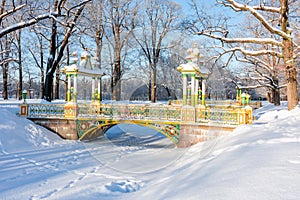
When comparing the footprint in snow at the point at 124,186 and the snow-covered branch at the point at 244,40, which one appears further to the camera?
the snow-covered branch at the point at 244,40

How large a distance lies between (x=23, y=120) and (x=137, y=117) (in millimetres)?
5625

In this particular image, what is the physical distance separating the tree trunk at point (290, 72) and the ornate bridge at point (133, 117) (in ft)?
12.4

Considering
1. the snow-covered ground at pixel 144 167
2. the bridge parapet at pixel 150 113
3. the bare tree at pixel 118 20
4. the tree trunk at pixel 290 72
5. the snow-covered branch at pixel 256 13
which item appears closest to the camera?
the snow-covered ground at pixel 144 167

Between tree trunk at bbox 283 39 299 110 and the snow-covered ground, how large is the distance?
0.94 metres

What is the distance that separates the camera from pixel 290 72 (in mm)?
11961

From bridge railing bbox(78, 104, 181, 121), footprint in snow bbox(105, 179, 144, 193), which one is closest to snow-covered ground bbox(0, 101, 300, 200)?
footprint in snow bbox(105, 179, 144, 193)

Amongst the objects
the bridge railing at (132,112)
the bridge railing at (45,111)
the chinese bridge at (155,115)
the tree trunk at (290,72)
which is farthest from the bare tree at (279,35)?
the bridge railing at (45,111)

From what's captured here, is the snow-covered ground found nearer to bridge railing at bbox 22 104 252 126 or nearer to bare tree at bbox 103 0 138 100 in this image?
bridge railing at bbox 22 104 252 126

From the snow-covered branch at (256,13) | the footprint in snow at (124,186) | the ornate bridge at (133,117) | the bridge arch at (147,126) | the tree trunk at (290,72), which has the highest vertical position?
the snow-covered branch at (256,13)

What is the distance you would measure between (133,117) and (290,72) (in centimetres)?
790

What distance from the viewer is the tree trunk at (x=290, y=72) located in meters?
11.5

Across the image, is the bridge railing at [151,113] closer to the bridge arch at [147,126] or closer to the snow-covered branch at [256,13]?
the bridge arch at [147,126]

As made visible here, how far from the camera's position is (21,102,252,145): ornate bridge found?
32.9ft

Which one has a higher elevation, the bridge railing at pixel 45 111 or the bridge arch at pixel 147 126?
the bridge railing at pixel 45 111
